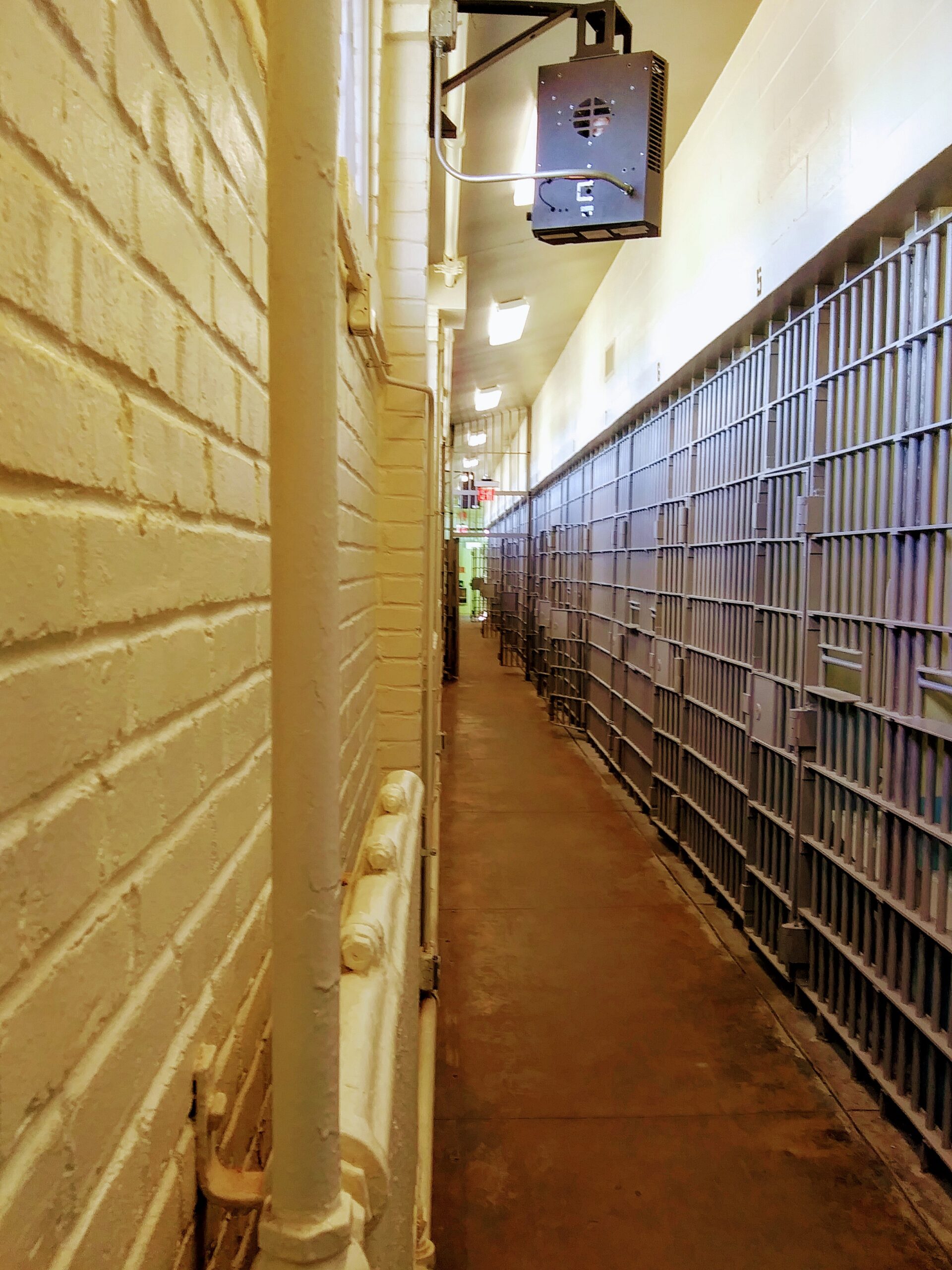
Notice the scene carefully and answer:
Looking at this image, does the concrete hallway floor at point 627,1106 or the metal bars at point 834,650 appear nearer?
the concrete hallway floor at point 627,1106

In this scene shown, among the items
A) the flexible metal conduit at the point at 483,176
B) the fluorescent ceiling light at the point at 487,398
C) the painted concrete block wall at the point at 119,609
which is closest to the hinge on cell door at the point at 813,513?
the flexible metal conduit at the point at 483,176

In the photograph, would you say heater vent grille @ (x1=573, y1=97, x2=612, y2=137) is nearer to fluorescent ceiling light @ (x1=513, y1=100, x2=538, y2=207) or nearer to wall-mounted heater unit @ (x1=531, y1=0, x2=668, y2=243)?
wall-mounted heater unit @ (x1=531, y1=0, x2=668, y2=243)

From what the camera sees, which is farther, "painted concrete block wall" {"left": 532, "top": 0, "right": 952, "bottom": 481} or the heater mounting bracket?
the heater mounting bracket

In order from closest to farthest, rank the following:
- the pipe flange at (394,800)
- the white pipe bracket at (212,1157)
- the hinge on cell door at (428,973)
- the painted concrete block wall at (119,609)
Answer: the painted concrete block wall at (119,609)
the white pipe bracket at (212,1157)
the pipe flange at (394,800)
the hinge on cell door at (428,973)

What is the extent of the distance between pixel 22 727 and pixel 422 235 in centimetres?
285

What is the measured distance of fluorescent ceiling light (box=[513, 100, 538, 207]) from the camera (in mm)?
4680

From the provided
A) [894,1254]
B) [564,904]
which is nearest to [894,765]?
[894,1254]

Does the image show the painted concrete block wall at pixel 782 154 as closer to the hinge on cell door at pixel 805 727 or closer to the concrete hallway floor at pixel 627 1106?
the hinge on cell door at pixel 805 727

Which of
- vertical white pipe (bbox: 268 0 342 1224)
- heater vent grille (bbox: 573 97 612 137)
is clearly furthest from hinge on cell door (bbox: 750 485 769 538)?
vertical white pipe (bbox: 268 0 342 1224)

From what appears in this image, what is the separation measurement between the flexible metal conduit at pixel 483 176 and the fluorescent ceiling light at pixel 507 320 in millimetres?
4349

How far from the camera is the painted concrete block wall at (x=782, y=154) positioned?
2.62 metres

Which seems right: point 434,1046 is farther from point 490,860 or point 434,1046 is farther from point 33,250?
point 33,250

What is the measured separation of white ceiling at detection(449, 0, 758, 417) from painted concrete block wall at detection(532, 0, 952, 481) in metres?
0.10

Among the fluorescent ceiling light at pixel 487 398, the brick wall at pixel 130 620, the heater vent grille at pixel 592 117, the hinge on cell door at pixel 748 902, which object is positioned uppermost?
the fluorescent ceiling light at pixel 487 398
